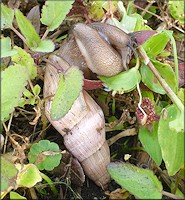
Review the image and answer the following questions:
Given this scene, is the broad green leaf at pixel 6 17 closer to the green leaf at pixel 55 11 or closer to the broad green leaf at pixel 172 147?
the green leaf at pixel 55 11

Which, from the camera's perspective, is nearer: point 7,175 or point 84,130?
point 7,175

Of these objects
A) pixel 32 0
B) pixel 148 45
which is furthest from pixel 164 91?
pixel 32 0

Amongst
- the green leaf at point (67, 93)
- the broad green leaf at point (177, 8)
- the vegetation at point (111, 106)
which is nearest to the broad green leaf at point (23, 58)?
the vegetation at point (111, 106)

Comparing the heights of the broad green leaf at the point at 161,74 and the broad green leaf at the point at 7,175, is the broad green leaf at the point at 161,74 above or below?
above

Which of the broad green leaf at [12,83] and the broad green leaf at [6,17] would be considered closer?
the broad green leaf at [12,83]

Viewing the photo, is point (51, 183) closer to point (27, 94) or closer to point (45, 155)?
point (45, 155)

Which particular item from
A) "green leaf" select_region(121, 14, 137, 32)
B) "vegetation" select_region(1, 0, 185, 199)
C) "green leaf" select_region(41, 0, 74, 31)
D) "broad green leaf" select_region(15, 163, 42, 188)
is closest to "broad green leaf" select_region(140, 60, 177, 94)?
"vegetation" select_region(1, 0, 185, 199)

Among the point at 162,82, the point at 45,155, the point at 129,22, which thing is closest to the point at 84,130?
the point at 45,155
